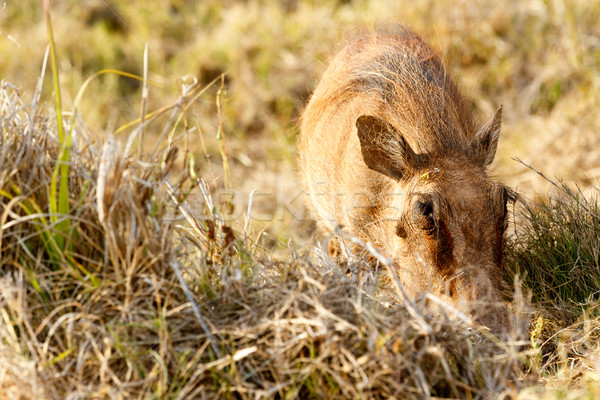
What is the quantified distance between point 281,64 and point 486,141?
499 cm

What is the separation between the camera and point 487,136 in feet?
11.2

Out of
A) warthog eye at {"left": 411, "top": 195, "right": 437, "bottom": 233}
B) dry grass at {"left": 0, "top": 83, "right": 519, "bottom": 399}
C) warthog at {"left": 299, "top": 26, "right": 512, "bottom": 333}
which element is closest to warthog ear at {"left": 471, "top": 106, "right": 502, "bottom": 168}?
warthog at {"left": 299, "top": 26, "right": 512, "bottom": 333}

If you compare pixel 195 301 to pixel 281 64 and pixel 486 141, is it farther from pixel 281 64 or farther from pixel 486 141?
pixel 281 64

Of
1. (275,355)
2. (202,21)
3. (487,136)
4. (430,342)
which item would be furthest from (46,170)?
(202,21)

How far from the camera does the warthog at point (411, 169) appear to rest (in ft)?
9.50

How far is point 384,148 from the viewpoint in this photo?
10.8 ft

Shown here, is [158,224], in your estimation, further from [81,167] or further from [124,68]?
[124,68]

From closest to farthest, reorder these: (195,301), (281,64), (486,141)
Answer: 1. (195,301)
2. (486,141)
3. (281,64)

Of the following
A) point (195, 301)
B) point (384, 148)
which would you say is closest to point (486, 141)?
point (384, 148)

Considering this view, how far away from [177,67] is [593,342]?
6665 mm

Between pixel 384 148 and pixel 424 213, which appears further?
pixel 384 148

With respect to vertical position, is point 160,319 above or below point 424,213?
below

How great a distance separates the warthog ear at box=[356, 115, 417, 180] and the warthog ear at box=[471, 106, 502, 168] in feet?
1.15

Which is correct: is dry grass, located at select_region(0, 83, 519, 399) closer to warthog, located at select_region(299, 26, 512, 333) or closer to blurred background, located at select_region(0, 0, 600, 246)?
warthog, located at select_region(299, 26, 512, 333)
